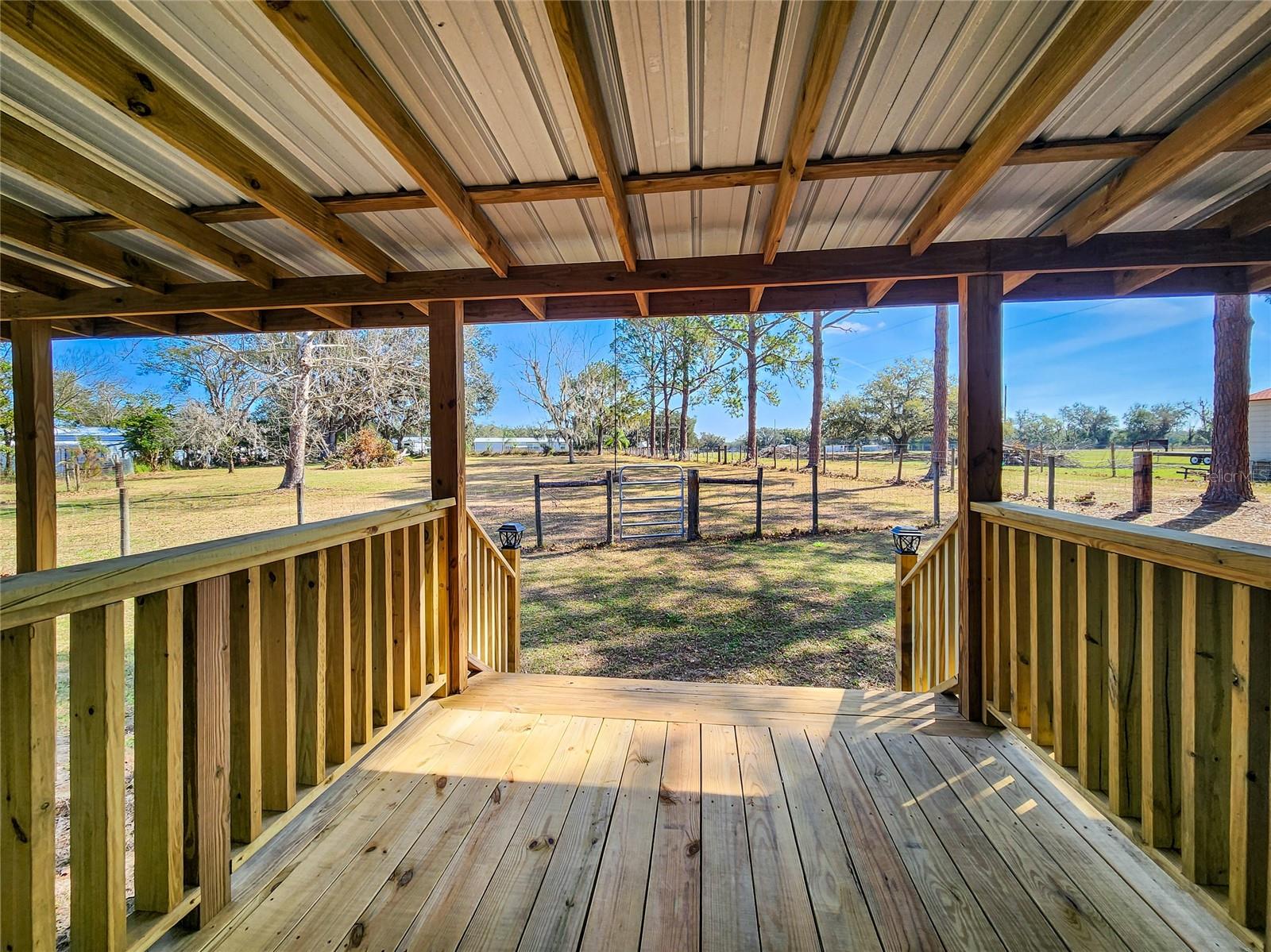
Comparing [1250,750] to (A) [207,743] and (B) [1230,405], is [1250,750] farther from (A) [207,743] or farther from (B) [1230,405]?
(B) [1230,405]

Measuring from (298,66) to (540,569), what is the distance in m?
5.37

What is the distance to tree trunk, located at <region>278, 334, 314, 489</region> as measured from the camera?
7531 mm

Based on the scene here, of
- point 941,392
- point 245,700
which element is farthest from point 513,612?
point 941,392

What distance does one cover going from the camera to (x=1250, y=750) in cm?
104

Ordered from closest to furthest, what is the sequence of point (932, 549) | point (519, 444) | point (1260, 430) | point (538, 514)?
point (932, 549)
point (1260, 430)
point (538, 514)
point (519, 444)

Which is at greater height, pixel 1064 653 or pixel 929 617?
pixel 1064 653

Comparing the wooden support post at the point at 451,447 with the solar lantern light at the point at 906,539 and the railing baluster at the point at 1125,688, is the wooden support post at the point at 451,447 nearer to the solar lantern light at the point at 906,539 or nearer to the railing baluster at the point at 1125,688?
the railing baluster at the point at 1125,688

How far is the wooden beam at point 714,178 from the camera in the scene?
4.94ft

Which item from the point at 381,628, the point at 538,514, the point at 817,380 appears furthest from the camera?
the point at 817,380

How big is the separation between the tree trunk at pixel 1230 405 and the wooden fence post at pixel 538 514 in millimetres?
7959

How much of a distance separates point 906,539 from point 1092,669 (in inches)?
61.7

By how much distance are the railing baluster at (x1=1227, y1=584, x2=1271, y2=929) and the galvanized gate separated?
19.6ft

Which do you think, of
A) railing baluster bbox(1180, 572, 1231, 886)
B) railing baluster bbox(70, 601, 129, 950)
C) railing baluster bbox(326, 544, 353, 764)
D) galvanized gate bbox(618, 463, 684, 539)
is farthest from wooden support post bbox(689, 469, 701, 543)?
railing baluster bbox(70, 601, 129, 950)

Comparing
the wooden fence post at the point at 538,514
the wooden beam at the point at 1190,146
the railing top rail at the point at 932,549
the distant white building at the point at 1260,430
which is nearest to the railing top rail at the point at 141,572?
the railing top rail at the point at 932,549
